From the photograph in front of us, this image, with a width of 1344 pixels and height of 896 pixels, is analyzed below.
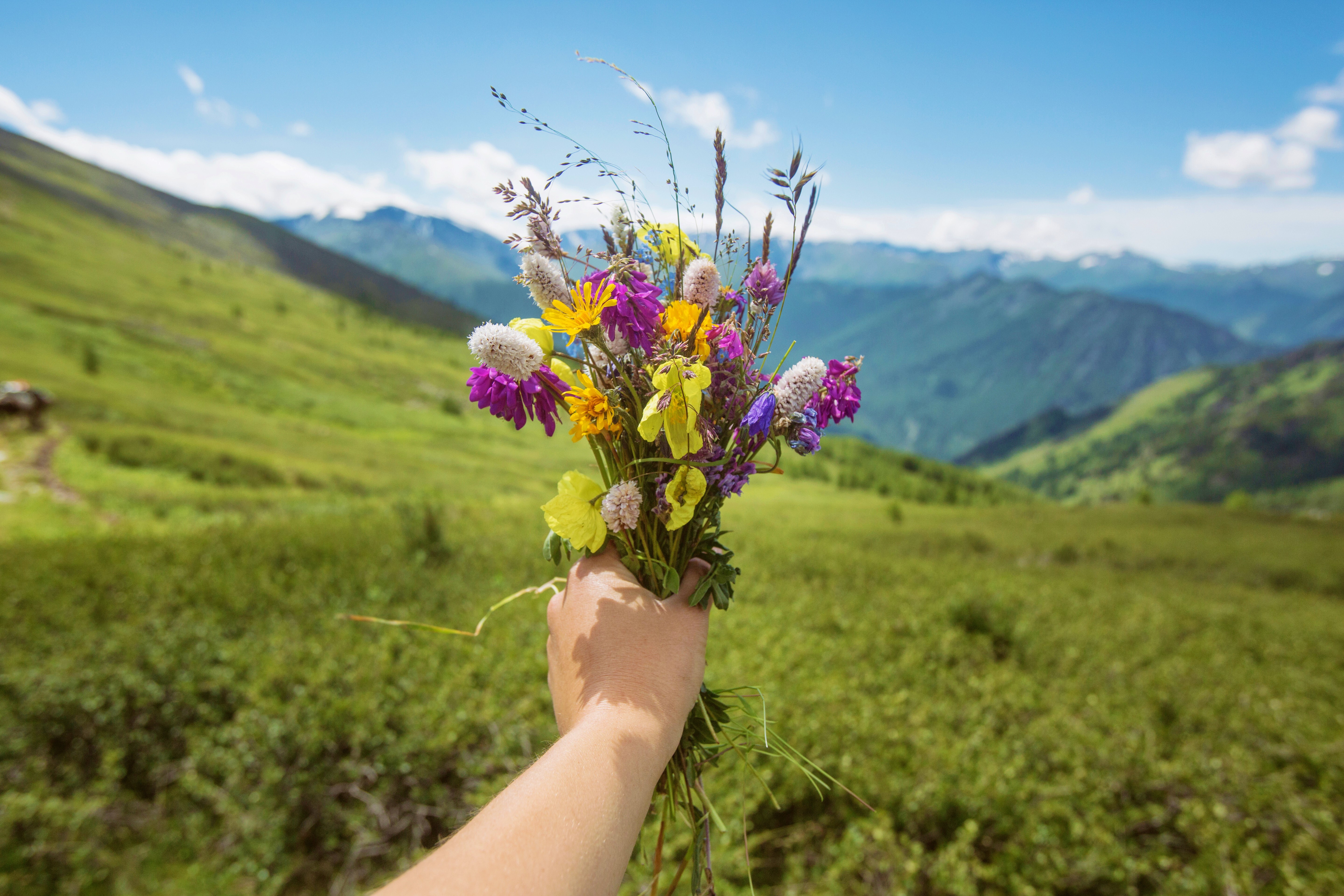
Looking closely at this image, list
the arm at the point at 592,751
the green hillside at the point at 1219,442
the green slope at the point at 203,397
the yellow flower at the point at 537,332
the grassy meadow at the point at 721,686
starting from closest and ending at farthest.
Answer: the arm at the point at 592,751 → the yellow flower at the point at 537,332 → the grassy meadow at the point at 721,686 → the green slope at the point at 203,397 → the green hillside at the point at 1219,442

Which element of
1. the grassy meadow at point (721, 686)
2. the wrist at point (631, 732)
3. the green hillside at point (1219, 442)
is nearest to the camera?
the wrist at point (631, 732)

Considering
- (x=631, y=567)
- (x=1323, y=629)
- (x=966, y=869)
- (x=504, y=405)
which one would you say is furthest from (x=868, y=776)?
(x=1323, y=629)

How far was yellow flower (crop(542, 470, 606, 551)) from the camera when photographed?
1551 mm

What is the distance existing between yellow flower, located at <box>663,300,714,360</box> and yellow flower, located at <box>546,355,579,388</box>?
0.27m

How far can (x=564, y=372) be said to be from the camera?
1.55 metres

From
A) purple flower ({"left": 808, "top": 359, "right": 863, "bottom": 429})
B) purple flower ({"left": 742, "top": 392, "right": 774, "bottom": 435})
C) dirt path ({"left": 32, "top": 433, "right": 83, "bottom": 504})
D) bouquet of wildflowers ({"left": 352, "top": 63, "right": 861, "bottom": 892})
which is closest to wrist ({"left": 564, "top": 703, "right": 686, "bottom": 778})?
bouquet of wildflowers ({"left": 352, "top": 63, "right": 861, "bottom": 892})

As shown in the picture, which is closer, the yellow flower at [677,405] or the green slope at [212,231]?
the yellow flower at [677,405]

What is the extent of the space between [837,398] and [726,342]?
0.33 meters

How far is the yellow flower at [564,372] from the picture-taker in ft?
5.05

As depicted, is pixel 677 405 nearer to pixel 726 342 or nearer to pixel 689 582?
pixel 726 342

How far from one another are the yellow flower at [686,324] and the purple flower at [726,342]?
0.07ft

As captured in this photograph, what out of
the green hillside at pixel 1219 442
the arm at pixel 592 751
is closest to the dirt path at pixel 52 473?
the arm at pixel 592 751

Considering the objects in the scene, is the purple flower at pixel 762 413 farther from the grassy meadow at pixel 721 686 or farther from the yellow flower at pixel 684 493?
the grassy meadow at pixel 721 686

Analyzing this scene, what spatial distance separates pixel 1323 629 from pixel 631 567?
34.5 feet
